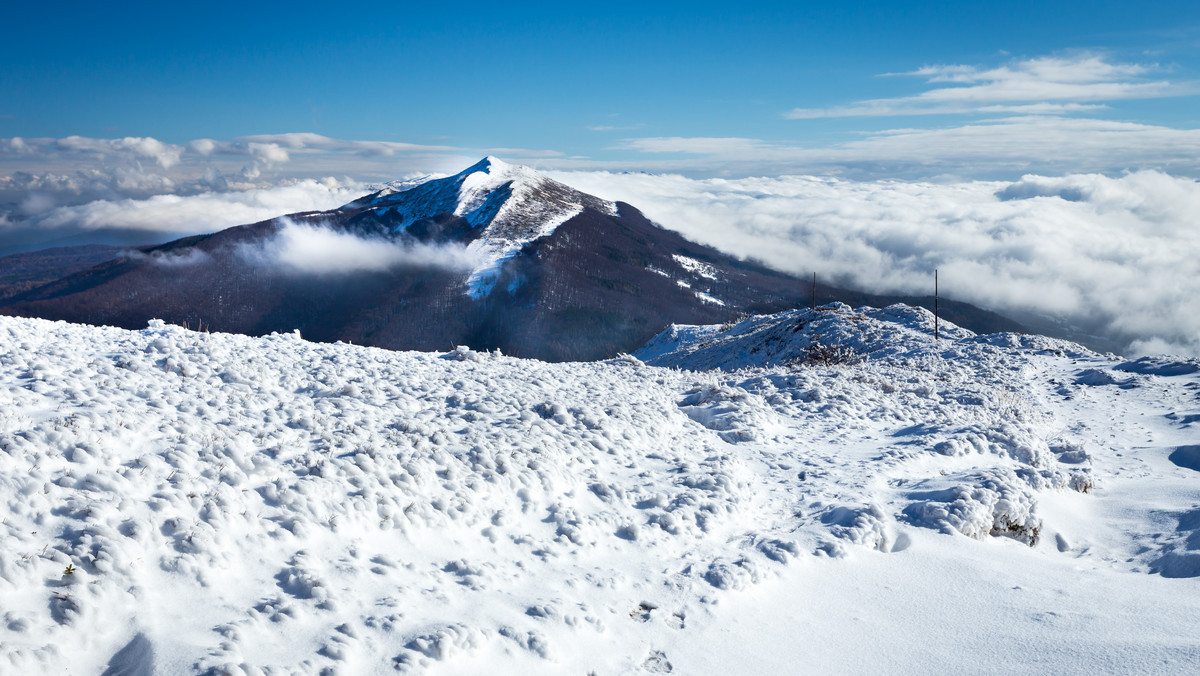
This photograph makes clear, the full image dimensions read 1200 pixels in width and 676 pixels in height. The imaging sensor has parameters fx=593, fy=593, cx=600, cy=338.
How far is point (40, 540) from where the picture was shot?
19.9ft

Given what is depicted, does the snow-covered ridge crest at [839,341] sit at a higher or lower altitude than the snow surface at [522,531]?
lower

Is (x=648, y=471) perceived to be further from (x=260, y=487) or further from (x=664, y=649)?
(x=260, y=487)

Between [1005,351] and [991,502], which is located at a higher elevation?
[991,502]

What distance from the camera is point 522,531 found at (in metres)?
8.59

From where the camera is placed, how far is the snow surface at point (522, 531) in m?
5.93

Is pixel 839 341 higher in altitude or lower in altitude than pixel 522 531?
lower

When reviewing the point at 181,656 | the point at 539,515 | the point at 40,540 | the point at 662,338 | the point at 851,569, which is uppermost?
the point at 40,540

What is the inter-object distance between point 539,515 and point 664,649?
122 inches

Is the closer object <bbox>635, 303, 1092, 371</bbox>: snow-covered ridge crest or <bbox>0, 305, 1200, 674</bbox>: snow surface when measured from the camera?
<bbox>0, 305, 1200, 674</bbox>: snow surface

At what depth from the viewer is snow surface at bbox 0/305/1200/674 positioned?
5.93m

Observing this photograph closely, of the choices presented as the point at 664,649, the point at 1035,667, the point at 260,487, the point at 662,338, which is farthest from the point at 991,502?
the point at 662,338

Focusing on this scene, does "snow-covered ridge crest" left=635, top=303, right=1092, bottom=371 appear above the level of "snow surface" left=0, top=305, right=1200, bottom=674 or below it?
below

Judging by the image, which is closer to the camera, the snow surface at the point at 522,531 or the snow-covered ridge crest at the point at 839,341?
the snow surface at the point at 522,531

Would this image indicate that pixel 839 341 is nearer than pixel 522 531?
No
